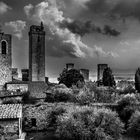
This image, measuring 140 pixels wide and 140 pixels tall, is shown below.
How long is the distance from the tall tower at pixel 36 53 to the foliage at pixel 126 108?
83.2ft

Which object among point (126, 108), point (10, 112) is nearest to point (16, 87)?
point (126, 108)

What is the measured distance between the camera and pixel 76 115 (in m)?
18.1

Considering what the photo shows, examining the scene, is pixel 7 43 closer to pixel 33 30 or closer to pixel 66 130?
pixel 33 30

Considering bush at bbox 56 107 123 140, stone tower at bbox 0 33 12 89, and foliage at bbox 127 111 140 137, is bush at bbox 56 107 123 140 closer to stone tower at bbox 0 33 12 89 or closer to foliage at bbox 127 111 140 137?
foliage at bbox 127 111 140 137

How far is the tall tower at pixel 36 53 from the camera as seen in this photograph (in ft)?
154

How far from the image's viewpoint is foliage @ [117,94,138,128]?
73.6 feet

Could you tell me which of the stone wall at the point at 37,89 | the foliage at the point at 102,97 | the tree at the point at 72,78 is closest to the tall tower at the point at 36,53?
the tree at the point at 72,78

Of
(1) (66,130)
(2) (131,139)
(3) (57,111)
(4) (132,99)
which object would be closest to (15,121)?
(1) (66,130)

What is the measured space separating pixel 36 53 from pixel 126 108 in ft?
93.4

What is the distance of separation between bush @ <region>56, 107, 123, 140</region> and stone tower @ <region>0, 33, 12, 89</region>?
18920 mm

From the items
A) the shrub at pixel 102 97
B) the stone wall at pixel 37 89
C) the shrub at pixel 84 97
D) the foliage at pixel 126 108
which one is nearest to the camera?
the foliage at pixel 126 108

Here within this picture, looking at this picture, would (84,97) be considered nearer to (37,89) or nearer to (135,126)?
(135,126)

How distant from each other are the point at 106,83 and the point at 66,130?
2634 centimetres

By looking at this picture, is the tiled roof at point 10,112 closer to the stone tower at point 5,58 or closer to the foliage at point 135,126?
the foliage at point 135,126
